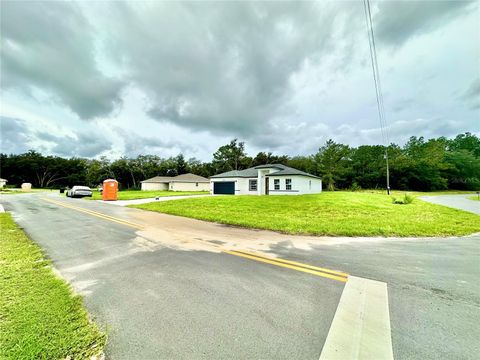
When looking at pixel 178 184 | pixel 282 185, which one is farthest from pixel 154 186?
pixel 282 185

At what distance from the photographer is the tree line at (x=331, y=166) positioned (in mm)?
46375

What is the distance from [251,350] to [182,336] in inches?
29.0

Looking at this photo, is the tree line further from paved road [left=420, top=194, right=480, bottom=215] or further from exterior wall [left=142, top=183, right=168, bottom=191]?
paved road [left=420, top=194, right=480, bottom=215]

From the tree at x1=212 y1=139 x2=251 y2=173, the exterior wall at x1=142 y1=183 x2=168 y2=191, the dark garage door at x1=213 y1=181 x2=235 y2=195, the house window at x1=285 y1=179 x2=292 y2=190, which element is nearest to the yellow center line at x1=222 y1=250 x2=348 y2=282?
the house window at x1=285 y1=179 x2=292 y2=190

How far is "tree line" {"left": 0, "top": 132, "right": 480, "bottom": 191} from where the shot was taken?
46.4 meters

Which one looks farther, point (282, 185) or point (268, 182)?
point (268, 182)

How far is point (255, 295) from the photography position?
9.95 feet

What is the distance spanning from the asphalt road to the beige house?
41.7 meters

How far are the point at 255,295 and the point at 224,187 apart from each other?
26.9 metres

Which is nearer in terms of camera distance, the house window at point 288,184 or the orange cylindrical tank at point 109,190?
the orange cylindrical tank at point 109,190

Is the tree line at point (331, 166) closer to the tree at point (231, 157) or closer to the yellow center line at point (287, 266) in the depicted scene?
the tree at point (231, 157)

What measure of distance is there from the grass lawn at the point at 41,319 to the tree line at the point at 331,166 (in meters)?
45.7

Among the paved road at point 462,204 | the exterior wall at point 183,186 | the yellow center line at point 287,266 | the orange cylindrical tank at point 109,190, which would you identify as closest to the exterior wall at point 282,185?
the paved road at point 462,204

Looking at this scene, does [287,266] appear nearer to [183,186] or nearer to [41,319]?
[41,319]
